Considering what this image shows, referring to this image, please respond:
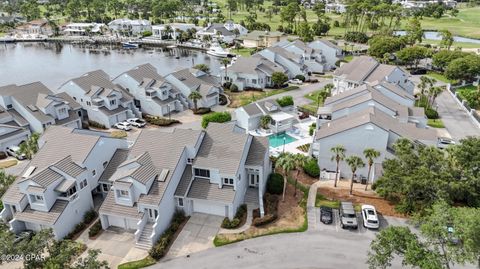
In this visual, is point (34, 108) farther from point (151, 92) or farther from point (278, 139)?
point (278, 139)

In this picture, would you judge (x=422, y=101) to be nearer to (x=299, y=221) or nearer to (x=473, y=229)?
(x=299, y=221)

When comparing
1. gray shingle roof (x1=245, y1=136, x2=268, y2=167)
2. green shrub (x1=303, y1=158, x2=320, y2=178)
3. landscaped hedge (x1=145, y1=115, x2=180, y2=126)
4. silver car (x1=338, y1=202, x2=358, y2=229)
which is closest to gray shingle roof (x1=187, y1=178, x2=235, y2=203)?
gray shingle roof (x1=245, y1=136, x2=268, y2=167)

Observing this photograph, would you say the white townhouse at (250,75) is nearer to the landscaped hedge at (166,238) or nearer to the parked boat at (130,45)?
the landscaped hedge at (166,238)

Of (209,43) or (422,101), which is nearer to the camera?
(422,101)

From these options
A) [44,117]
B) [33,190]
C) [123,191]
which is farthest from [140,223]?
[44,117]

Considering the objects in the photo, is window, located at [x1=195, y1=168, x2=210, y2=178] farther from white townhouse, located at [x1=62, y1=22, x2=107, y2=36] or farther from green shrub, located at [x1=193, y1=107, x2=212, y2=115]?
white townhouse, located at [x1=62, y1=22, x2=107, y2=36]

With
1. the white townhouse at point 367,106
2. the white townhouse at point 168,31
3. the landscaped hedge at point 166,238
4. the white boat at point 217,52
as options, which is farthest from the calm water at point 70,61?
the landscaped hedge at point 166,238
